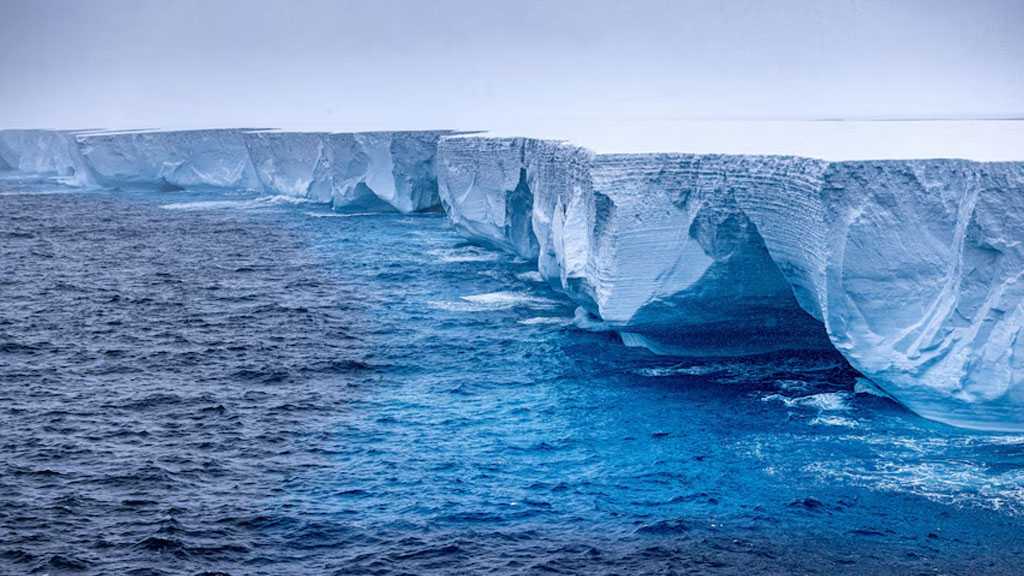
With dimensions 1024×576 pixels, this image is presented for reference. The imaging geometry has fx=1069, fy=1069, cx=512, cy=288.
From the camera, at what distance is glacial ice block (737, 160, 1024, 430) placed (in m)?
7.28

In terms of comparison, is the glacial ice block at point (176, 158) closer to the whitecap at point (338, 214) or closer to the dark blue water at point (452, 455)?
the whitecap at point (338, 214)

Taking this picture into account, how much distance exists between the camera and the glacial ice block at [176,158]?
28969 millimetres

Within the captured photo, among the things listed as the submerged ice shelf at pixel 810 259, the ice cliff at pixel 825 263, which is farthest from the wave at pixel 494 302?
the ice cliff at pixel 825 263

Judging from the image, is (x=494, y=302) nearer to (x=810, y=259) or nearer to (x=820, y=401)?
(x=820, y=401)

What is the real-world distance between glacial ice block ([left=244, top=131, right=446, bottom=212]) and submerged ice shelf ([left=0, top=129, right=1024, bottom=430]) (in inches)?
312

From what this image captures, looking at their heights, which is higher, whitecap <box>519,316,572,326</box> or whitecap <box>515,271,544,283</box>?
whitecap <box>515,271,544,283</box>

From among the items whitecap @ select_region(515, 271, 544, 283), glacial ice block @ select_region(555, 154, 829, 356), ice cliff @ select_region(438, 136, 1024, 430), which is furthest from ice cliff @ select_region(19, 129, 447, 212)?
glacial ice block @ select_region(555, 154, 829, 356)

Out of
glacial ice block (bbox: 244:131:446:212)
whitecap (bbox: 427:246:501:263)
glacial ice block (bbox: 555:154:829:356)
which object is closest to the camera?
glacial ice block (bbox: 555:154:829:356)

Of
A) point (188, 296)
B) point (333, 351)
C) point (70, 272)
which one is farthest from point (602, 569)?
point (70, 272)

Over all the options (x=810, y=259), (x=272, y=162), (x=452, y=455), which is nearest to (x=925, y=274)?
A: (x=810, y=259)

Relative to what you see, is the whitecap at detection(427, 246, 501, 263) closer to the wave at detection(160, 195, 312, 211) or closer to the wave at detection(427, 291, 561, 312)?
the wave at detection(427, 291, 561, 312)

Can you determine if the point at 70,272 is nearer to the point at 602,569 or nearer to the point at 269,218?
the point at 269,218

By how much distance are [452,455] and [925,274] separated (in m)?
3.69

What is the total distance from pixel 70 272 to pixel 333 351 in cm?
752
